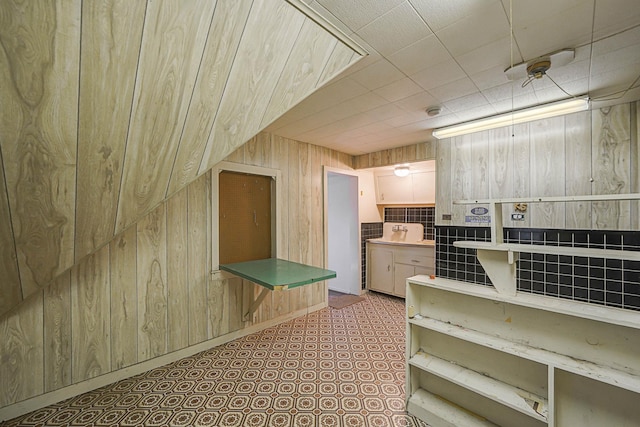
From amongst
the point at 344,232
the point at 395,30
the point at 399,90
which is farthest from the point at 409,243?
the point at 395,30

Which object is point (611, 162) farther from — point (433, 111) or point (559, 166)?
point (433, 111)

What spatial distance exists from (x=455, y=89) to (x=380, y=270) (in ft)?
10.3

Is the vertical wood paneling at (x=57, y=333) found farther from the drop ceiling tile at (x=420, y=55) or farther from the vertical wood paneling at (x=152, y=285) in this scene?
the drop ceiling tile at (x=420, y=55)

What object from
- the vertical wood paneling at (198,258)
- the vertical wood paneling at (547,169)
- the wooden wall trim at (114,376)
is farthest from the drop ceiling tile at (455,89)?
the wooden wall trim at (114,376)

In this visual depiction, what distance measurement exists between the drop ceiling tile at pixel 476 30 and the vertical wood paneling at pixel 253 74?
0.85 meters

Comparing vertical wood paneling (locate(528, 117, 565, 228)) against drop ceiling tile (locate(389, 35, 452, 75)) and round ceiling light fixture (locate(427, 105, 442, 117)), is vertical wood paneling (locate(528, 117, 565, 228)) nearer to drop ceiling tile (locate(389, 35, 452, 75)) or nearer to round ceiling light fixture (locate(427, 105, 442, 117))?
round ceiling light fixture (locate(427, 105, 442, 117))

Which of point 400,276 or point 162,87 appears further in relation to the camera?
point 400,276

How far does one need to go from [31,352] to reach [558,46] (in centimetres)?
409

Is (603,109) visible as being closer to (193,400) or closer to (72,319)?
(193,400)

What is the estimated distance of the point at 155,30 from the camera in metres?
1.07

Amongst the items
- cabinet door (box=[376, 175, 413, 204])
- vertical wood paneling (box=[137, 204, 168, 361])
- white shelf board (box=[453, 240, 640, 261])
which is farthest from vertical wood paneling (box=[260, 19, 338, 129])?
cabinet door (box=[376, 175, 413, 204])

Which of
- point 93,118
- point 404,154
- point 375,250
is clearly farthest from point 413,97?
point 375,250

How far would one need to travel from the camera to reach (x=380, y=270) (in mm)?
4668

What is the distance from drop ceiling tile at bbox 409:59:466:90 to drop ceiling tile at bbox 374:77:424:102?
5cm
